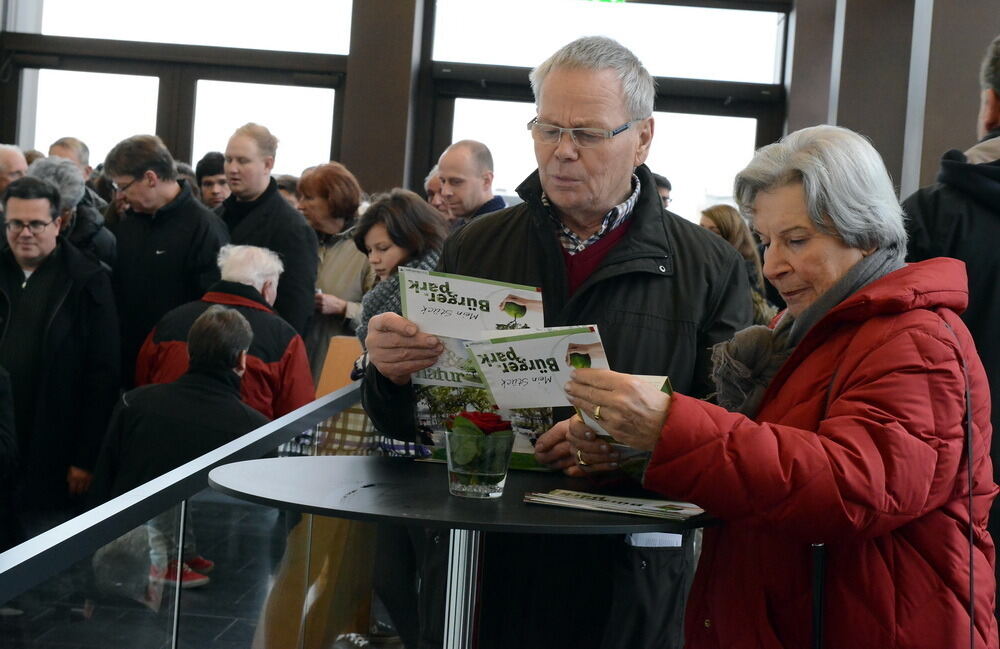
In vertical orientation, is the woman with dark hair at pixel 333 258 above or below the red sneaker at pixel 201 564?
above

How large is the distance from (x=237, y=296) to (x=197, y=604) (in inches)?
82.6

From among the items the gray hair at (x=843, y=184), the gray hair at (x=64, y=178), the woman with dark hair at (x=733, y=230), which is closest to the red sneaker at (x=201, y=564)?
the gray hair at (x=843, y=184)

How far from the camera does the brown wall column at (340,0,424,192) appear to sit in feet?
29.7

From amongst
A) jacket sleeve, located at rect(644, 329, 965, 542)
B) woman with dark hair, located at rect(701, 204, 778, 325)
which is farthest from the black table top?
woman with dark hair, located at rect(701, 204, 778, 325)

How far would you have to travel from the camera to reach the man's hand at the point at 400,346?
1.97 meters

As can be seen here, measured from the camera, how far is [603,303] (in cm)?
225

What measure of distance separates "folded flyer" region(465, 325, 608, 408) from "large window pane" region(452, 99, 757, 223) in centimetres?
754

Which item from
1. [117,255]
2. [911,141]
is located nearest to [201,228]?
[117,255]

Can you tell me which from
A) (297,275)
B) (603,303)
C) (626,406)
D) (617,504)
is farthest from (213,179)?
(626,406)

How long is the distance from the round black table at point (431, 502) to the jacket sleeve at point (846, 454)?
0.40 feet

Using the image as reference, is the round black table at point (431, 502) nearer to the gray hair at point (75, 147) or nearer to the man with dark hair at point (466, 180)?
the man with dark hair at point (466, 180)

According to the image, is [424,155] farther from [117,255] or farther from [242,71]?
[117,255]

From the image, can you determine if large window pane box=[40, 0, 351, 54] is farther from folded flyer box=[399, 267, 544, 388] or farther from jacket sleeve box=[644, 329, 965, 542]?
jacket sleeve box=[644, 329, 965, 542]

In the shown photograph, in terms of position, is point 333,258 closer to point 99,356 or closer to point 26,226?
point 99,356
